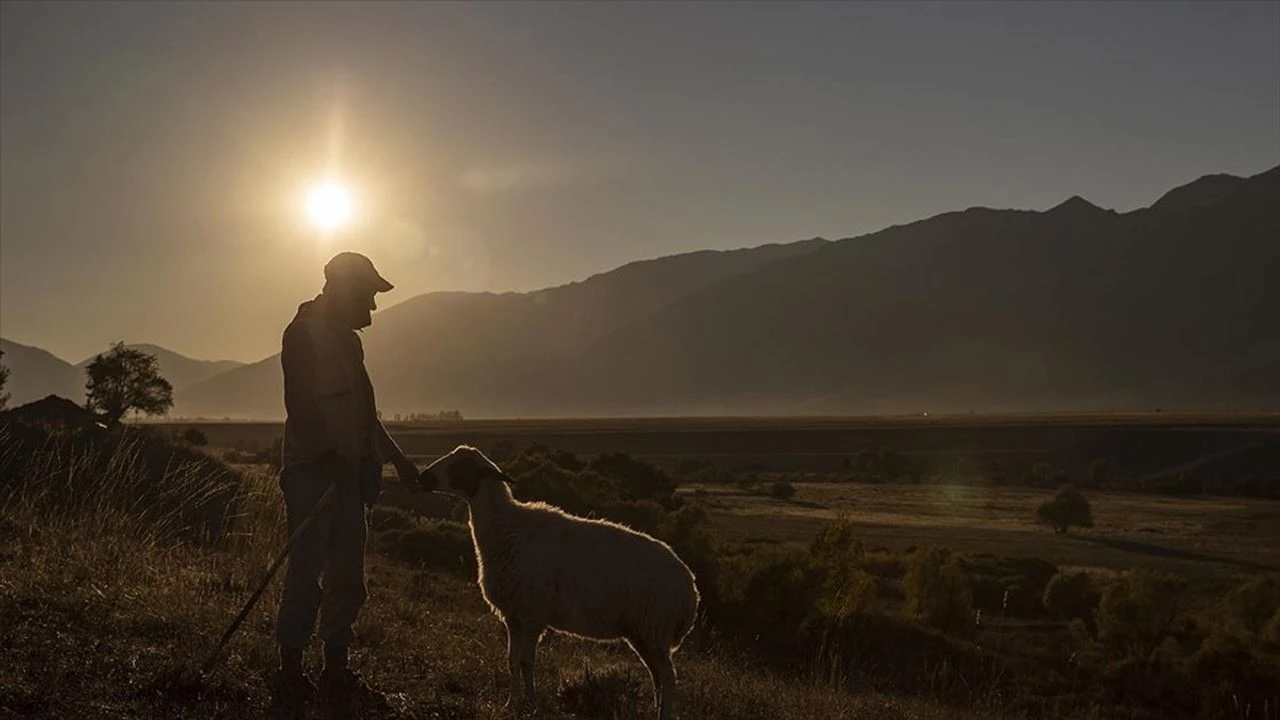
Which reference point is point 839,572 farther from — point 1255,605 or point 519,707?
point 519,707

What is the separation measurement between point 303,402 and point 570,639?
776 centimetres

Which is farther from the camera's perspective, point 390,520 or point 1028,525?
point 1028,525

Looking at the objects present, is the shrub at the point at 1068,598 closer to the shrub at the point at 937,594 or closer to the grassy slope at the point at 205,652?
the shrub at the point at 937,594

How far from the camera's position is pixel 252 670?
7973 millimetres

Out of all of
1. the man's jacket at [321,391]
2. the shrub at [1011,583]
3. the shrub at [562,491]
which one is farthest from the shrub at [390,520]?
the shrub at [1011,583]

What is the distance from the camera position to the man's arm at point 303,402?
7.62 metres

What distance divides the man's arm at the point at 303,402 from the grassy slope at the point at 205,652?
171 centimetres

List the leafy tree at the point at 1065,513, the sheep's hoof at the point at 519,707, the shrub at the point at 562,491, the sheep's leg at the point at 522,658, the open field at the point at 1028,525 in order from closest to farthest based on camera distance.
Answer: the sheep's hoof at the point at 519,707 → the sheep's leg at the point at 522,658 → the shrub at the point at 562,491 → the open field at the point at 1028,525 → the leafy tree at the point at 1065,513

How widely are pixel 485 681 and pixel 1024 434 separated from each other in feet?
497

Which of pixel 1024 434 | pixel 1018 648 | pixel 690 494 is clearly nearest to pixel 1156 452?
pixel 1024 434

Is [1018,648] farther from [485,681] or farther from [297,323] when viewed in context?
[297,323]

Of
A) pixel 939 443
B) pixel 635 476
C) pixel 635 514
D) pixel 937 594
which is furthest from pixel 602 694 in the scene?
pixel 939 443

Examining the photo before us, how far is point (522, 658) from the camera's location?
342 inches

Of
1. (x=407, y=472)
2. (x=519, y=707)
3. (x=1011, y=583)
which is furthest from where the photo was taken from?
(x=1011, y=583)
